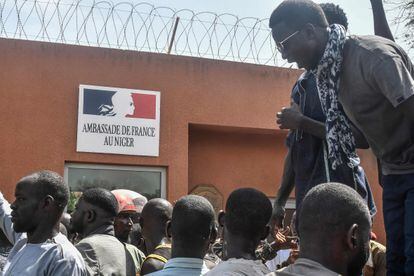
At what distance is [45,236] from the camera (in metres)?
3.07

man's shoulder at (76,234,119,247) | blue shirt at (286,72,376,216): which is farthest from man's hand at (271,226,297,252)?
man's shoulder at (76,234,119,247)

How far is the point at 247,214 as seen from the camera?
2.59m

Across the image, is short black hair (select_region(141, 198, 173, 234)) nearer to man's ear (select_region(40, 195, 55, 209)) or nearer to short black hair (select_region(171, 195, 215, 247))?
man's ear (select_region(40, 195, 55, 209))

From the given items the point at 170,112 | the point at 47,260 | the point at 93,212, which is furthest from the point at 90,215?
the point at 170,112

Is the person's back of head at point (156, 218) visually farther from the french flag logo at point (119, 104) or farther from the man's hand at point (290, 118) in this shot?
the french flag logo at point (119, 104)

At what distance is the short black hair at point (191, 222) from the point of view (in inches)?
109

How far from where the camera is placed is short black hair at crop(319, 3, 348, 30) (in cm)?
323

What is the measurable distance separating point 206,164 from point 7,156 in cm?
294

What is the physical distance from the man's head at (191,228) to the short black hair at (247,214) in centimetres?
22

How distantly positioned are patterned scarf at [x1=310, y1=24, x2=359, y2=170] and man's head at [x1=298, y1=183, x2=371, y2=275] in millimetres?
784

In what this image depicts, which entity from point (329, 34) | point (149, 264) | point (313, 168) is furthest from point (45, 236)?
point (329, 34)

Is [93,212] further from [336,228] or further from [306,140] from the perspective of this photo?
[336,228]

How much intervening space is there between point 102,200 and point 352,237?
7.26ft

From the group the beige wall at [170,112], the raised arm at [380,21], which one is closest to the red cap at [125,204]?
the raised arm at [380,21]
